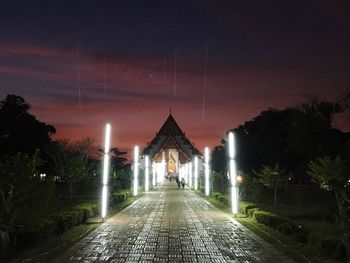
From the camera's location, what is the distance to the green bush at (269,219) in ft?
49.0

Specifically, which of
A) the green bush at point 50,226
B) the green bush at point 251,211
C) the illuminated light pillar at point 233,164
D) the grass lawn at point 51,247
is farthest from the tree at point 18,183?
the illuminated light pillar at point 233,164

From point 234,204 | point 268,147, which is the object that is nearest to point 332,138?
point 268,147

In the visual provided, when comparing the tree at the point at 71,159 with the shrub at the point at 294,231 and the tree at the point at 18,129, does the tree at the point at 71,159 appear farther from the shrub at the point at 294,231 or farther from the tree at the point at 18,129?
the shrub at the point at 294,231

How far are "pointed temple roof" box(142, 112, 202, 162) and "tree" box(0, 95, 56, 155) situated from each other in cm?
5092

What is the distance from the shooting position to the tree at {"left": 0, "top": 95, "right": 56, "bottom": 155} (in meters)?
36.0

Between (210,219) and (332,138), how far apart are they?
20817mm

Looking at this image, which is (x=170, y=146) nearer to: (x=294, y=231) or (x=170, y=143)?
(x=170, y=143)

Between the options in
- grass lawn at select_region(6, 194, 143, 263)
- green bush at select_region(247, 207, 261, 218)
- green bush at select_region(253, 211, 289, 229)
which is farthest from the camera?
green bush at select_region(247, 207, 261, 218)

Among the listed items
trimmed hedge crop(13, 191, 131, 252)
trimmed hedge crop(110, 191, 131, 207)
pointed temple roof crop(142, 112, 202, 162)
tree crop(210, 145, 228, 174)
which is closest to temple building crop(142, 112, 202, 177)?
pointed temple roof crop(142, 112, 202, 162)

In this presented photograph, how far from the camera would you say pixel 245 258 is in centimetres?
1045

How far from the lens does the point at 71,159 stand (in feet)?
111

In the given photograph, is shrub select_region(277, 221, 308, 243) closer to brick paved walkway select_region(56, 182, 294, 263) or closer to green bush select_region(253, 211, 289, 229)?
green bush select_region(253, 211, 289, 229)

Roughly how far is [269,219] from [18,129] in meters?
25.3

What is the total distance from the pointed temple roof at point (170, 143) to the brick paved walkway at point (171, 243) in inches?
2803
